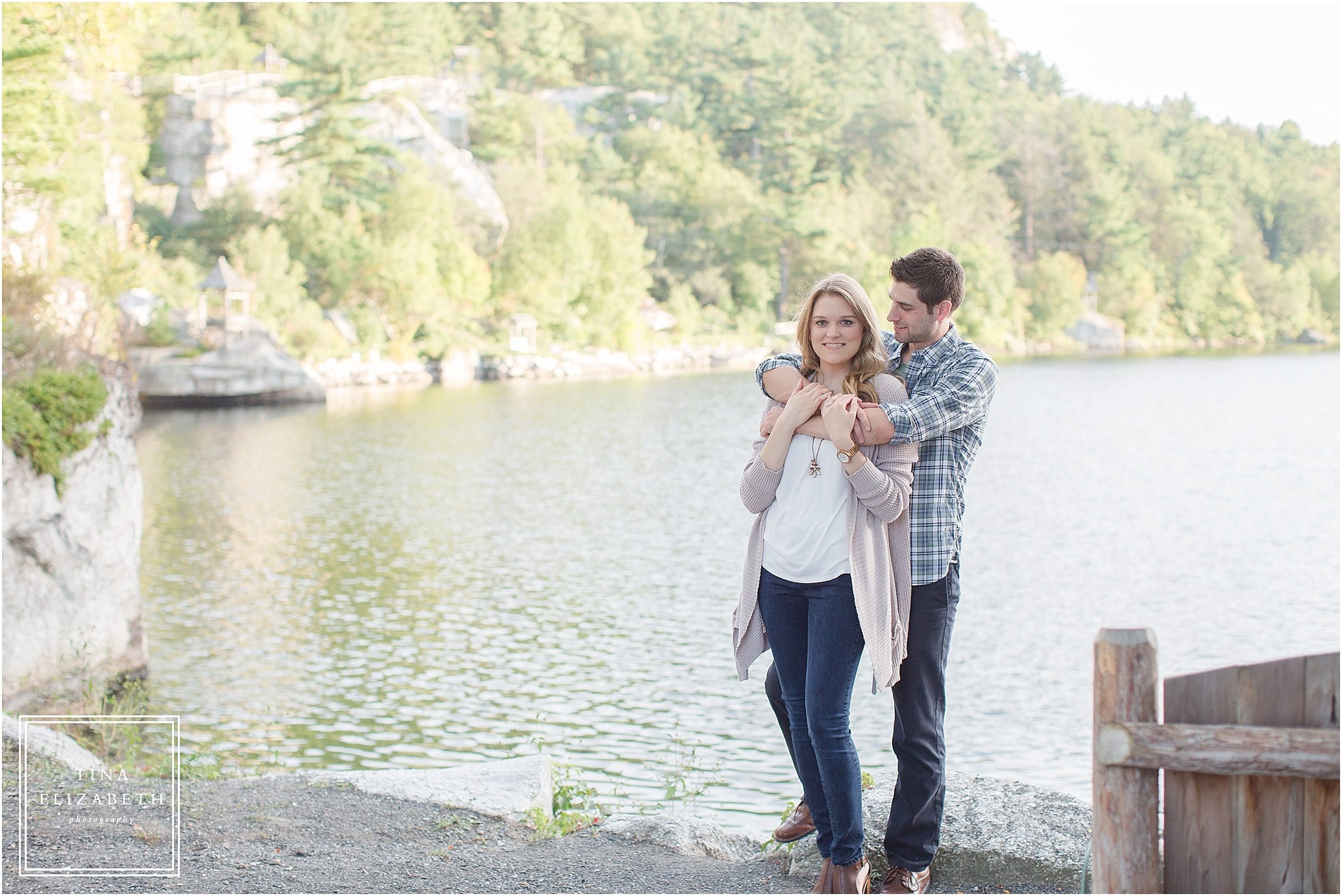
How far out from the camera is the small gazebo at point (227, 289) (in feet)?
96.6

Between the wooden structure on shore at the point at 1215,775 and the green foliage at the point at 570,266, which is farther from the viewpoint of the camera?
the green foliage at the point at 570,266

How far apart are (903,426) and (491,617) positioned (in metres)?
7.50

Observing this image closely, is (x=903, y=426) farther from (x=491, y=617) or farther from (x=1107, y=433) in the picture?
(x=1107, y=433)

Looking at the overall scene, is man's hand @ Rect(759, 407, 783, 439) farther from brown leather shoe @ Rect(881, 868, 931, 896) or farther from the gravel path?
the gravel path

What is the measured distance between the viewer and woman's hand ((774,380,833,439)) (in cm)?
290

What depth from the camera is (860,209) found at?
187 feet

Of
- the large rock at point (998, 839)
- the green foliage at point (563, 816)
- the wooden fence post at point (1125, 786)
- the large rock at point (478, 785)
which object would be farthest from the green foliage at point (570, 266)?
the wooden fence post at point (1125, 786)

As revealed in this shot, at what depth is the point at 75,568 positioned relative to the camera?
7.11 meters

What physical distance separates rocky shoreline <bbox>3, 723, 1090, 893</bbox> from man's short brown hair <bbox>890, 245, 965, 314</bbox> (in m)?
1.61

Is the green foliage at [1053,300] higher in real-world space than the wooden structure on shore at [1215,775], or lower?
higher

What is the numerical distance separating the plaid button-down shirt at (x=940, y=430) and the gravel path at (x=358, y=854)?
1.10m

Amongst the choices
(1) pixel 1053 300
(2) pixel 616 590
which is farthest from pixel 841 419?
(1) pixel 1053 300

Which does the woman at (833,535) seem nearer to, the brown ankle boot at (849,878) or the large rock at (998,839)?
the brown ankle boot at (849,878)

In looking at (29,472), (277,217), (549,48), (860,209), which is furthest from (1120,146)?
(29,472)
